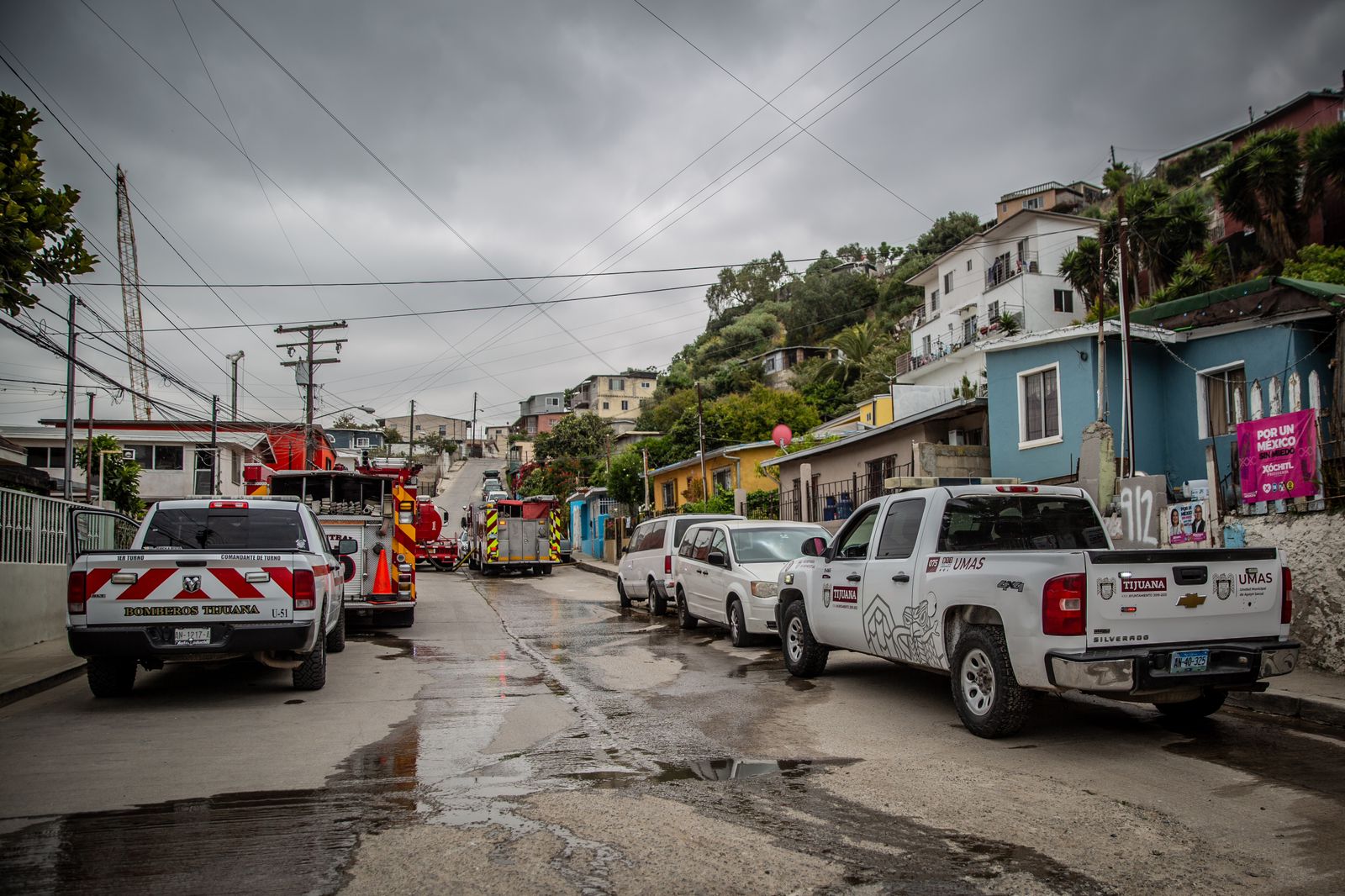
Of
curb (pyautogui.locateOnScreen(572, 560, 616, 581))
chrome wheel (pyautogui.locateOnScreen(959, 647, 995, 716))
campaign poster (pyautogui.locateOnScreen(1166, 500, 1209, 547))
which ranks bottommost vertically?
curb (pyautogui.locateOnScreen(572, 560, 616, 581))

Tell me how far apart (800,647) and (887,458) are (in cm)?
1584

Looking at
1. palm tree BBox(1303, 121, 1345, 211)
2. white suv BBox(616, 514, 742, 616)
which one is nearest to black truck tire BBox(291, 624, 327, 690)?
white suv BBox(616, 514, 742, 616)

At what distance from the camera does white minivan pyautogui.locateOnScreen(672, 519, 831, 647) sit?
1294cm

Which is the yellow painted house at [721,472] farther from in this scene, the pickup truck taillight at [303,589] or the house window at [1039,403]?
the pickup truck taillight at [303,589]

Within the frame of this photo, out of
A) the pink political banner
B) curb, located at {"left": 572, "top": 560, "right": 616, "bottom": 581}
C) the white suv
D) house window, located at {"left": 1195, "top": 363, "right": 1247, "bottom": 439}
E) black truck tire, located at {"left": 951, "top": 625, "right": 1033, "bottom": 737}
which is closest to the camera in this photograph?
black truck tire, located at {"left": 951, "top": 625, "right": 1033, "bottom": 737}

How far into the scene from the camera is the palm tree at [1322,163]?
103ft

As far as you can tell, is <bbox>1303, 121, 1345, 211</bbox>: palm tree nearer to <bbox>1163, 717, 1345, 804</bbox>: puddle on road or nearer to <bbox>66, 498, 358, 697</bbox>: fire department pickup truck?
<bbox>1163, 717, 1345, 804</bbox>: puddle on road

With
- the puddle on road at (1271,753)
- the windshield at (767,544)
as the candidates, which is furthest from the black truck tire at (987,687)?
the windshield at (767,544)

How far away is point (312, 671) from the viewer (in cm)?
970

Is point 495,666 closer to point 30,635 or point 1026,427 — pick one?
point 30,635

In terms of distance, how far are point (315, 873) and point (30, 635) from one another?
1231 centimetres

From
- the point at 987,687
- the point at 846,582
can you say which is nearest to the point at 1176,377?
the point at 846,582

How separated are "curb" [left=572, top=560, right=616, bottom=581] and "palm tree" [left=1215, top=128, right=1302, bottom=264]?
25594 millimetres

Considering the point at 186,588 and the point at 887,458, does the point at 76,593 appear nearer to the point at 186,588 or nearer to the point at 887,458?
the point at 186,588
